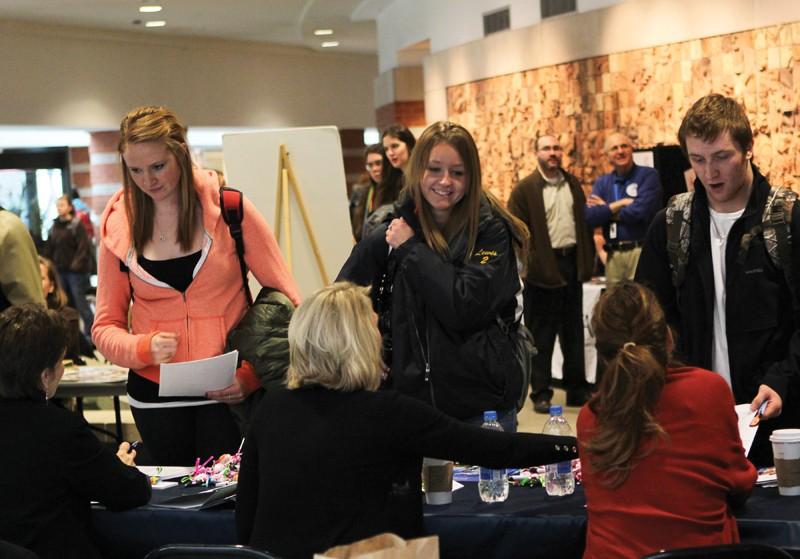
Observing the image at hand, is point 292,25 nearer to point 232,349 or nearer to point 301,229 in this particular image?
point 301,229

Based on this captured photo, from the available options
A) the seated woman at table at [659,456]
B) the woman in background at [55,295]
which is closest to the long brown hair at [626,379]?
the seated woman at table at [659,456]

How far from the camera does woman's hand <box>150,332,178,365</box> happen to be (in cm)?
342

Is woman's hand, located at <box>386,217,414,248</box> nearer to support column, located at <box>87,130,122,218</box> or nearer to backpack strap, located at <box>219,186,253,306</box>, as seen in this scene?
backpack strap, located at <box>219,186,253,306</box>

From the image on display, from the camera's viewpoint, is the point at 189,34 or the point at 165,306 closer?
the point at 165,306

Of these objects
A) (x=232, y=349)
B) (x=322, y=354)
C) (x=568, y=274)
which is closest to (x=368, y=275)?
(x=232, y=349)

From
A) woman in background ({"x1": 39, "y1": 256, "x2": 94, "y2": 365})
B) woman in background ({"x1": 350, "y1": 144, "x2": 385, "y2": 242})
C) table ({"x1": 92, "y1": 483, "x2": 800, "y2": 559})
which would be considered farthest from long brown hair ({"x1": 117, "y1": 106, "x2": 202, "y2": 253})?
woman in background ({"x1": 350, "y1": 144, "x2": 385, "y2": 242})

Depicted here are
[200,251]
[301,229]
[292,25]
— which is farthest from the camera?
[292,25]

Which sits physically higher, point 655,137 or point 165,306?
point 655,137

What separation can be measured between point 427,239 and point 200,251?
27.1 inches

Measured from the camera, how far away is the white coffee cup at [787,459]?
2.88 m

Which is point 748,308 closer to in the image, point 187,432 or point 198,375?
point 198,375

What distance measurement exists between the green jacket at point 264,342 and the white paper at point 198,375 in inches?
2.2

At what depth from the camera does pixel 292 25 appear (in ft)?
54.1

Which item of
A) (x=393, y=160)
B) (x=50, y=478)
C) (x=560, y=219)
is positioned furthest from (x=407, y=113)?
(x=50, y=478)
